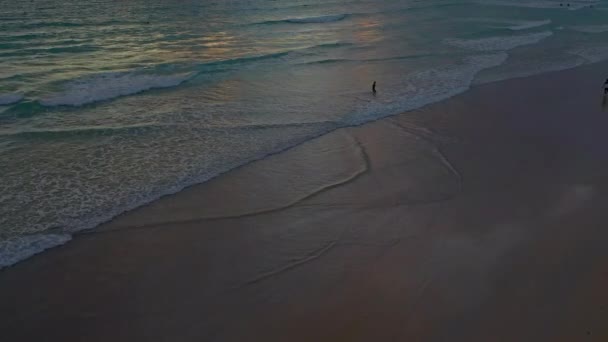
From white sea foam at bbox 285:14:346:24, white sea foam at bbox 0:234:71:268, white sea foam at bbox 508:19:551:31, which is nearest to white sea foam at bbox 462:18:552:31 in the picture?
white sea foam at bbox 508:19:551:31

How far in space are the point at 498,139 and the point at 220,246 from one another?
8401 mm

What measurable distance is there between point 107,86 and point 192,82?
327 cm

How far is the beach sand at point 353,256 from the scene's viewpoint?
Answer: 7617 millimetres

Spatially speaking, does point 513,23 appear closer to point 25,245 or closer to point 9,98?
point 9,98

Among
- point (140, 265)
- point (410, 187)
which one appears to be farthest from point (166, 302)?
point (410, 187)

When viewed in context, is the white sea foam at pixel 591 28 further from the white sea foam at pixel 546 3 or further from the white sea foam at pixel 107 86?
the white sea foam at pixel 107 86

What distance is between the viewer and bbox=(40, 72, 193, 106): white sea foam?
18734 millimetres

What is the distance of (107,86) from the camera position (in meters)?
20.6

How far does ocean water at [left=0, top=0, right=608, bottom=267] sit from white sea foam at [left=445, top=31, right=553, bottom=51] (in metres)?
0.16

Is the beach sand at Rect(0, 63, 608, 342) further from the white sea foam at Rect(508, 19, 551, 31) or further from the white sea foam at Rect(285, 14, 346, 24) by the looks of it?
the white sea foam at Rect(285, 14, 346, 24)

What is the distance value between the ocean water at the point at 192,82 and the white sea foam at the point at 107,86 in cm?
9

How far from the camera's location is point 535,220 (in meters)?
10.2

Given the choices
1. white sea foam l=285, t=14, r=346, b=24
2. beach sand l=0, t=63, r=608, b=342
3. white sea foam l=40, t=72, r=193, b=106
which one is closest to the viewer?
beach sand l=0, t=63, r=608, b=342

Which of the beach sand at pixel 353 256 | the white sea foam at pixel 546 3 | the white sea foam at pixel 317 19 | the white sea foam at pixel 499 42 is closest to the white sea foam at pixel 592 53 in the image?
the white sea foam at pixel 499 42
